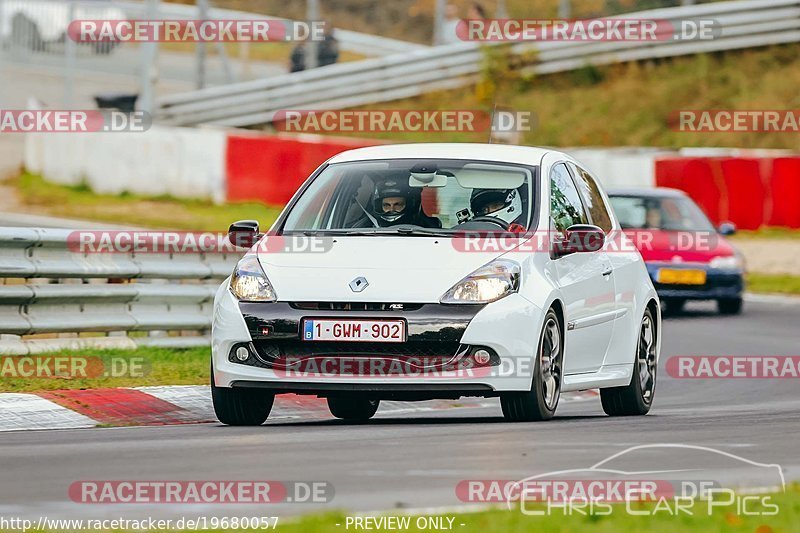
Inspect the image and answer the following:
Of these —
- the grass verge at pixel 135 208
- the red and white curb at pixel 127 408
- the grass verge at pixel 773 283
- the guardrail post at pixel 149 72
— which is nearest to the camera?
the red and white curb at pixel 127 408

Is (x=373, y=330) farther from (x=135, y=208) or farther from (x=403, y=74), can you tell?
(x=403, y=74)

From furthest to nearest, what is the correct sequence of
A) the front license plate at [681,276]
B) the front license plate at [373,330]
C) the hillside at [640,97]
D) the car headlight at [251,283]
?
the hillside at [640,97] < the front license plate at [681,276] < the car headlight at [251,283] < the front license plate at [373,330]

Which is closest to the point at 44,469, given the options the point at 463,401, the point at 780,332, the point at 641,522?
the point at 641,522

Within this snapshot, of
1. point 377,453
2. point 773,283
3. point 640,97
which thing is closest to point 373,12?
point 640,97

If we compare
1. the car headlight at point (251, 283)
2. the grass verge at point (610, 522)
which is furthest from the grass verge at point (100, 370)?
the grass verge at point (610, 522)

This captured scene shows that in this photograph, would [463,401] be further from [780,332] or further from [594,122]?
[594,122]

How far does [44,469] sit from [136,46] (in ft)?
116

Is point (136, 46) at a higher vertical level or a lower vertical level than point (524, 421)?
higher

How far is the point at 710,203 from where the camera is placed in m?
27.6

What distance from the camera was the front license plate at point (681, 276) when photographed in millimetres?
20484

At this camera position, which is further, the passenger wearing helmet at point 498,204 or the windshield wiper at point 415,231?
the passenger wearing helmet at point 498,204

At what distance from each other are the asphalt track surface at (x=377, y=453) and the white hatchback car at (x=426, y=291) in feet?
0.79

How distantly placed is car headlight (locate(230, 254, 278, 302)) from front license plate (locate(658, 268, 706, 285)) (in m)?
11.3

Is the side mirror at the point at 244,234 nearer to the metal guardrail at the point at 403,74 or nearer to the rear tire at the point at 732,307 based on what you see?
the rear tire at the point at 732,307
